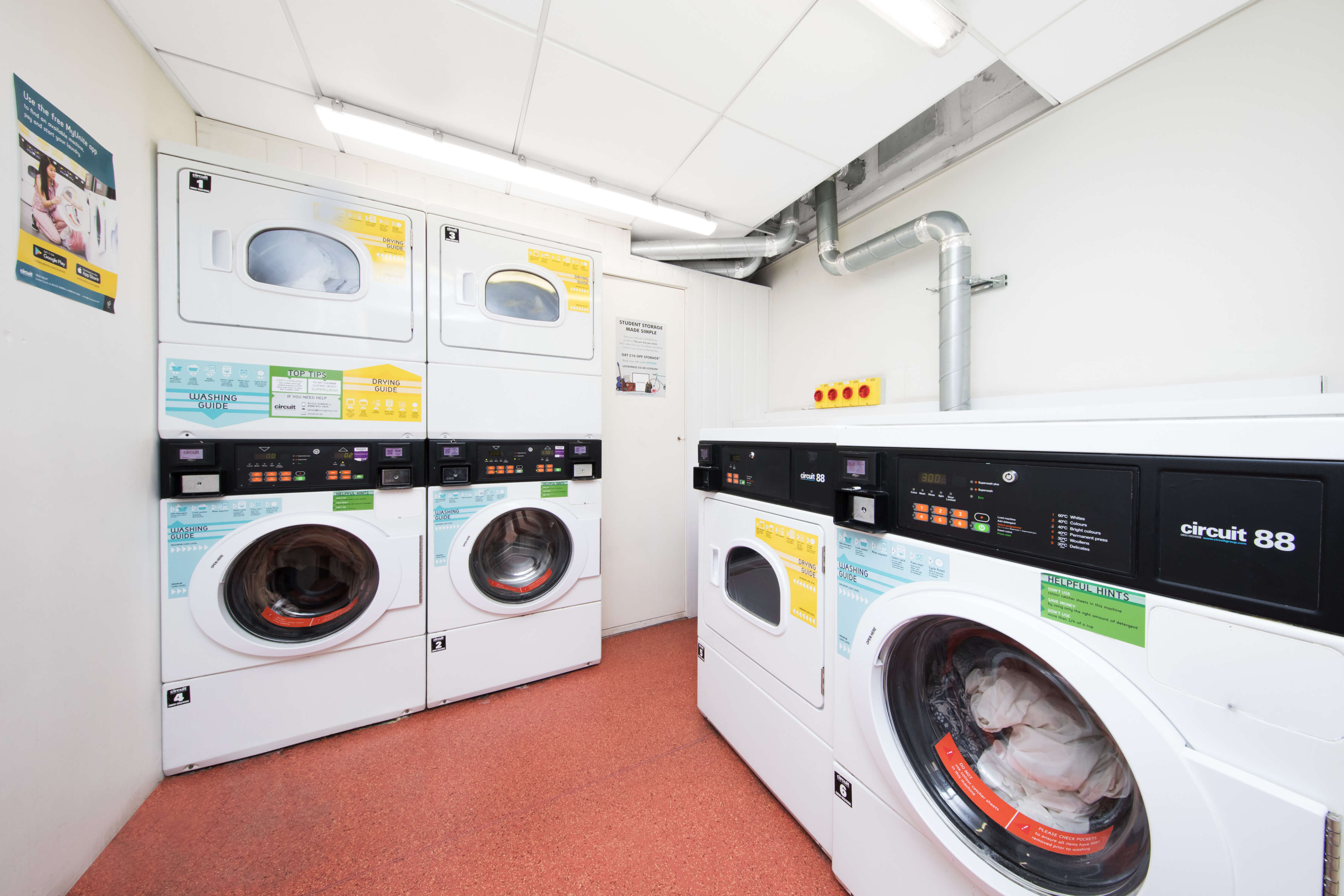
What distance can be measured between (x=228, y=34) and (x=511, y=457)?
1.55 meters

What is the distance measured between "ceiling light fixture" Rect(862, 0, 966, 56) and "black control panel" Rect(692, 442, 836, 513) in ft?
3.76

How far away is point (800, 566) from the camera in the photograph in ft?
3.48

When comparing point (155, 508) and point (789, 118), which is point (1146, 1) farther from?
point (155, 508)

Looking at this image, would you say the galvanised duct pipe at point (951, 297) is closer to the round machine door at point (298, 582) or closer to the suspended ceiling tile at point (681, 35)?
the suspended ceiling tile at point (681, 35)

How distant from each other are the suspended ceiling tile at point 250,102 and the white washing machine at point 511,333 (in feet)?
1.94

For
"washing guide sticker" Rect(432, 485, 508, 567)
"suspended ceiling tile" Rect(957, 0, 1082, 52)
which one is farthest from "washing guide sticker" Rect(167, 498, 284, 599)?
"suspended ceiling tile" Rect(957, 0, 1082, 52)

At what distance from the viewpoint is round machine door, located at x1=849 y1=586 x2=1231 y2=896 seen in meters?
0.49

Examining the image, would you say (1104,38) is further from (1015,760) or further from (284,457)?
(284,457)

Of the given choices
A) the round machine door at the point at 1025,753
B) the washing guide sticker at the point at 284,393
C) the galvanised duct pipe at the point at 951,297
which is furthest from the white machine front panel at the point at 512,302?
the round machine door at the point at 1025,753

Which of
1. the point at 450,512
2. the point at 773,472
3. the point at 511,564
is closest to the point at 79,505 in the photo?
the point at 450,512

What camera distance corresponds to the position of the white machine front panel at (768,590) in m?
1.02

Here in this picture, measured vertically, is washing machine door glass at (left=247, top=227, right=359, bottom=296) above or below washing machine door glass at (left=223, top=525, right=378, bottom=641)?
above

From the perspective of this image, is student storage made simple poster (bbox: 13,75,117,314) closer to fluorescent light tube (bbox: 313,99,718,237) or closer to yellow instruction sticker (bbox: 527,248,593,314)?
fluorescent light tube (bbox: 313,99,718,237)

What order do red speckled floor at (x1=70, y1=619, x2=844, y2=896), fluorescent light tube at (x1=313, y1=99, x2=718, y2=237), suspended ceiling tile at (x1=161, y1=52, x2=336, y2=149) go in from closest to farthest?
1. red speckled floor at (x1=70, y1=619, x2=844, y2=896)
2. suspended ceiling tile at (x1=161, y1=52, x2=336, y2=149)
3. fluorescent light tube at (x1=313, y1=99, x2=718, y2=237)
